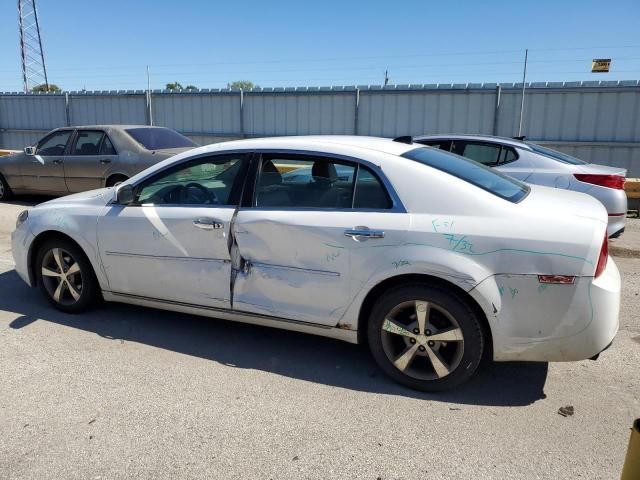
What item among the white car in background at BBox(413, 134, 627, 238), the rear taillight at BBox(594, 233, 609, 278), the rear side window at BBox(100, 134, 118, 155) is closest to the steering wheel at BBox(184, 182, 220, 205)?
the rear taillight at BBox(594, 233, 609, 278)

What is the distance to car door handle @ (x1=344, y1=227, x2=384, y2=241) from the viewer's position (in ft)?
10.9

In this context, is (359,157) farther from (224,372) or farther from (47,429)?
(47,429)

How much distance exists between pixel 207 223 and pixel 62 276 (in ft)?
5.35

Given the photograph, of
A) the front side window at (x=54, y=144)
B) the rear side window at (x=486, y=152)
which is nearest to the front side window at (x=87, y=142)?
the front side window at (x=54, y=144)

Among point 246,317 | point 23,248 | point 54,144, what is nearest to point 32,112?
point 54,144

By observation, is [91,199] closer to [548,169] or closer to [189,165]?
[189,165]

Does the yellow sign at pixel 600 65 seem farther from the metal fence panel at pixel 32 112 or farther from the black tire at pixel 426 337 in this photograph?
the metal fence panel at pixel 32 112

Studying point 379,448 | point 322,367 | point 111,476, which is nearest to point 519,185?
point 322,367

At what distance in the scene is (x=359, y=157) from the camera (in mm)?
3564

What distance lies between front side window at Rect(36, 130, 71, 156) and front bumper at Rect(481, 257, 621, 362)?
9.11 m

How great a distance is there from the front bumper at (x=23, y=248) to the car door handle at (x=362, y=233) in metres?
→ 2.94

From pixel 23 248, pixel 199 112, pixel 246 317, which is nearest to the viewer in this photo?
pixel 246 317

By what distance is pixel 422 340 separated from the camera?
3307 millimetres

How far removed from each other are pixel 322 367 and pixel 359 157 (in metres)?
1.47
